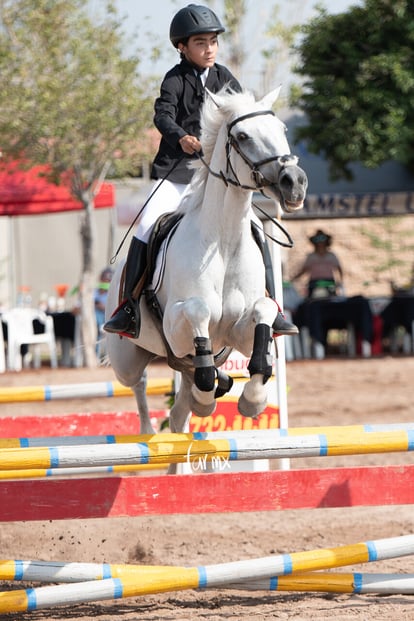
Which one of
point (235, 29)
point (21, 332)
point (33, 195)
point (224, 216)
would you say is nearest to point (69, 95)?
point (33, 195)

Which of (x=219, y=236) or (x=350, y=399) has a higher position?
(x=219, y=236)

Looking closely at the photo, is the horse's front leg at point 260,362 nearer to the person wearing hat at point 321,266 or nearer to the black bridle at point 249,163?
the black bridle at point 249,163

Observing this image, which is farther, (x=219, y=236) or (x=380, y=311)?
(x=380, y=311)

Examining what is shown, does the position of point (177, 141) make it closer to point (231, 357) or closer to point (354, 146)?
point (231, 357)

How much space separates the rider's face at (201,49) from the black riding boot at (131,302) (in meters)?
0.95

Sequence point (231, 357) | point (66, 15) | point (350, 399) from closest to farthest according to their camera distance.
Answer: point (231, 357), point (350, 399), point (66, 15)

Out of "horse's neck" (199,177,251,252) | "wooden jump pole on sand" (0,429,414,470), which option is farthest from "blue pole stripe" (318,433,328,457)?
"horse's neck" (199,177,251,252)

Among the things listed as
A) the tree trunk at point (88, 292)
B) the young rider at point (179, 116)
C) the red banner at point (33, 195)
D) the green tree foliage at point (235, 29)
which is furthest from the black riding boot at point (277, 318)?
the green tree foliage at point (235, 29)

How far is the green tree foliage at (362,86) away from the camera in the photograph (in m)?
14.4

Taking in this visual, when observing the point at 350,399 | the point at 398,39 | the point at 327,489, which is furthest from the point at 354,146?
the point at 327,489

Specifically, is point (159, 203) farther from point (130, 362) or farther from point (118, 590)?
point (118, 590)

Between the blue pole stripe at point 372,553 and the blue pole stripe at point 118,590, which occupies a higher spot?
the blue pole stripe at point 372,553

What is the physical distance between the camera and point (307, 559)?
4.03 m

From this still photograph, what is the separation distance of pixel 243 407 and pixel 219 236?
0.80 meters
